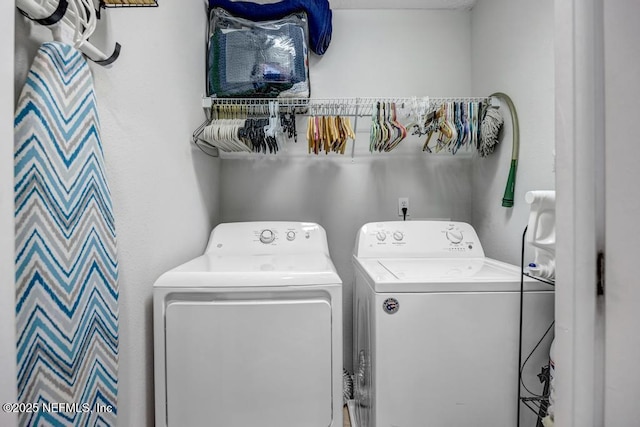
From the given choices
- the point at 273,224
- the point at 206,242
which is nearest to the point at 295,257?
the point at 273,224

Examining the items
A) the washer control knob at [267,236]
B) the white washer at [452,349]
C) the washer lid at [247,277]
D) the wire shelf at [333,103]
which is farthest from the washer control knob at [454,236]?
the washer control knob at [267,236]

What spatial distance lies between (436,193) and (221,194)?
149cm

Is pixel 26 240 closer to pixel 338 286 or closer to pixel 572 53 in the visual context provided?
pixel 338 286

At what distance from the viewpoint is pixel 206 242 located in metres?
1.79

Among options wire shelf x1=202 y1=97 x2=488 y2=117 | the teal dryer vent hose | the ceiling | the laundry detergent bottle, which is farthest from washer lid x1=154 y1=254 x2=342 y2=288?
the ceiling

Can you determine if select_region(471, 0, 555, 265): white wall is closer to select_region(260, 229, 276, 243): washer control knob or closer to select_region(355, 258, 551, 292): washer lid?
select_region(355, 258, 551, 292): washer lid

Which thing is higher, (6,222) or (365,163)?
(365,163)

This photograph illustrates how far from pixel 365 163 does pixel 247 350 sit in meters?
1.40

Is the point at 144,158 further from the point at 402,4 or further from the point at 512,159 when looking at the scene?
the point at 402,4

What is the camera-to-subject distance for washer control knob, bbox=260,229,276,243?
1.65 metres

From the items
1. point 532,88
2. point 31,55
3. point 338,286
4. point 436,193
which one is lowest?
point 338,286

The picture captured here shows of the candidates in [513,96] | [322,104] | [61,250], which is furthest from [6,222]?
[513,96]

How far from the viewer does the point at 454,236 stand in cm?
165

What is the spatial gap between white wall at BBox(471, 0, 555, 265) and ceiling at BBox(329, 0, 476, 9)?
0.11 meters
